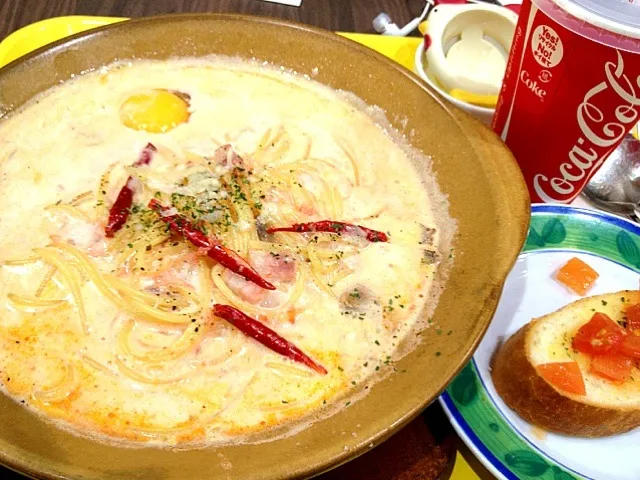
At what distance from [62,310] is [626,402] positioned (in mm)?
1647

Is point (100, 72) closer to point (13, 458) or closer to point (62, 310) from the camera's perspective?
point (62, 310)

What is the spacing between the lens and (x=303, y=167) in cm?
201

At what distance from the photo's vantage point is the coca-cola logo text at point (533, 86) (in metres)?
2.02

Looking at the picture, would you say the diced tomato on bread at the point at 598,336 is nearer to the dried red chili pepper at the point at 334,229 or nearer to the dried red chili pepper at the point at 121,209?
the dried red chili pepper at the point at 334,229

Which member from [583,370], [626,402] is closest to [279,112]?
[583,370]

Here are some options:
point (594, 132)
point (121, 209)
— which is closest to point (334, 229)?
point (121, 209)

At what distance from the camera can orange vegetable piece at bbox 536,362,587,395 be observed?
1.74 meters

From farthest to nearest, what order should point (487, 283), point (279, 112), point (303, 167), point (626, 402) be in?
1. point (279, 112)
2. point (303, 167)
3. point (626, 402)
4. point (487, 283)

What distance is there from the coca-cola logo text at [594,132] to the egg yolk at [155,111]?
139cm

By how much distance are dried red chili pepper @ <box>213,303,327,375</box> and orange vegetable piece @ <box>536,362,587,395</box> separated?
703mm

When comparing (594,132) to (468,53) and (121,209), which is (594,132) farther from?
(121,209)

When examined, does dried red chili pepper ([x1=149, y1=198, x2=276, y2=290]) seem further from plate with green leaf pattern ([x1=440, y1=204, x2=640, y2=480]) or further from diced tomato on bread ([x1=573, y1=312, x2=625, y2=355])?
diced tomato on bread ([x1=573, y1=312, x2=625, y2=355])

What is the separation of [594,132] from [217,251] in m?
1.33

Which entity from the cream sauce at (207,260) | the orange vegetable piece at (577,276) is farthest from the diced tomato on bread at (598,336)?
the cream sauce at (207,260)
